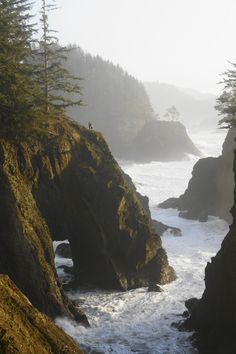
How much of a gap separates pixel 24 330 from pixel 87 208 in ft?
51.3

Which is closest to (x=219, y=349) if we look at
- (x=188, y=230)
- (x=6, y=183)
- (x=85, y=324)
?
(x=85, y=324)

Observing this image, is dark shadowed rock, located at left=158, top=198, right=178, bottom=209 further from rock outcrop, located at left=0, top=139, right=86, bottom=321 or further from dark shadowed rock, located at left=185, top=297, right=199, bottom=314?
rock outcrop, located at left=0, top=139, right=86, bottom=321

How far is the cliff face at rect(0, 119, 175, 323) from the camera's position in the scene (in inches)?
903

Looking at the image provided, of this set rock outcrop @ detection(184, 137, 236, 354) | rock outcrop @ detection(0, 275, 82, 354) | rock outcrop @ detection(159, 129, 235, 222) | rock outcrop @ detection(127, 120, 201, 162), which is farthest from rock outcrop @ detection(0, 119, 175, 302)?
rock outcrop @ detection(127, 120, 201, 162)

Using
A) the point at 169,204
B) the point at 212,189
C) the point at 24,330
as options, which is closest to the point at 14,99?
the point at 24,330

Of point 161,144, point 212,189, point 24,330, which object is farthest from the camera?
point 161,144

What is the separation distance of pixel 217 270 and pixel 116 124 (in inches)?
3870

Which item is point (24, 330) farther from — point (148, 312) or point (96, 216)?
point (96, 216)

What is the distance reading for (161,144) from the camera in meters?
104

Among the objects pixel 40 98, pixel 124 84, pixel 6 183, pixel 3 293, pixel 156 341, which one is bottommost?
pixel 156 341

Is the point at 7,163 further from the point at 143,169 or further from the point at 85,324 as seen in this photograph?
the point at 143,169

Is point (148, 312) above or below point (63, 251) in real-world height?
below

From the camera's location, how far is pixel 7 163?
21.2 metres

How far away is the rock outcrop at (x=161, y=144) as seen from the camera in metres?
103
